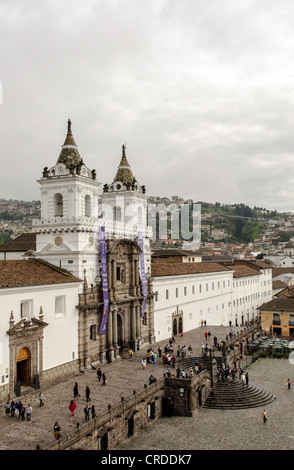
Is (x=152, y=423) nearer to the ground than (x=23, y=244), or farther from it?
nearer to the ground

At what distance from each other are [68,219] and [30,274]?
20.5 ft

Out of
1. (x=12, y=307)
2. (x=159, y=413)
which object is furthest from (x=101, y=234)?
(x=159, y=413)

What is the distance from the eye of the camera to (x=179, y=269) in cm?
5234

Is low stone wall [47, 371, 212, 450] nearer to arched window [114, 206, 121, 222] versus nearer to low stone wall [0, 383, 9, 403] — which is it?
low stone wall [0, 383, 9, 403]

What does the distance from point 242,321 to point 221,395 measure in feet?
125


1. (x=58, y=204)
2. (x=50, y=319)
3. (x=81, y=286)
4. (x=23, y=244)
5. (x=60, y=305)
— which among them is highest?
(x=58, y=204)

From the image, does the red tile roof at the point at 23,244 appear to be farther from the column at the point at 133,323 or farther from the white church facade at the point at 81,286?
the column at the point at 133,323

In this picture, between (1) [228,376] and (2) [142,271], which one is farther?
(2) [142,271]

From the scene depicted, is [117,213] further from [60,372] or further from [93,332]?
[60,372]

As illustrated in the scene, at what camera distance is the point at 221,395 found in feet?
110

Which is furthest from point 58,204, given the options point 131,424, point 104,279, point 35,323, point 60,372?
point 131,424

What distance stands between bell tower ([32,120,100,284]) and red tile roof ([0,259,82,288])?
140cm

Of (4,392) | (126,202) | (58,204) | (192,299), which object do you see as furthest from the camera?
(192,299)

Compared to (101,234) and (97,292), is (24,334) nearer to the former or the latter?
(97,292)
